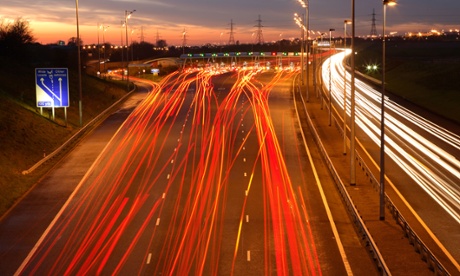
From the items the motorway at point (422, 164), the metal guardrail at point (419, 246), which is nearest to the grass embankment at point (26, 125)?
the metal guardrail at point (419, 246)

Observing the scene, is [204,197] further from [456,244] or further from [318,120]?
[318,120]

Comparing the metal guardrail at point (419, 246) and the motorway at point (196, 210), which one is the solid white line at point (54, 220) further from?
the metal guardrail at point (419, 246)

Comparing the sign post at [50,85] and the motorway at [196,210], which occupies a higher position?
the sign post at [50,85]

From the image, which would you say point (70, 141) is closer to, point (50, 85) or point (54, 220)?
point (50, 85)

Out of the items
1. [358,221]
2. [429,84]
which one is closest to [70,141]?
[358,221]

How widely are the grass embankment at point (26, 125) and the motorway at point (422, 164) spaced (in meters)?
18.5

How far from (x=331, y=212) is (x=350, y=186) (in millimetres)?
4984

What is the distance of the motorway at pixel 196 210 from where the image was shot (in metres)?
21.6

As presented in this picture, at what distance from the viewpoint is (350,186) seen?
108 ft

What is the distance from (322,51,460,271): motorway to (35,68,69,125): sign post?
2013cm

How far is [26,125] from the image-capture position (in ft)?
150

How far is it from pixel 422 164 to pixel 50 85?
26.0m

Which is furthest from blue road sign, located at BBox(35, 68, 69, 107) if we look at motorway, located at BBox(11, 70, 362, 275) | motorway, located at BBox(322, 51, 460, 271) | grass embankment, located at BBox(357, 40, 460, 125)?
grass embankment, located at BBox(357, 40, 460, 125)

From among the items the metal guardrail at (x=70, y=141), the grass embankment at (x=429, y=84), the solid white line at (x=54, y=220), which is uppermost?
the grass embankment at (x=429, y=84)
